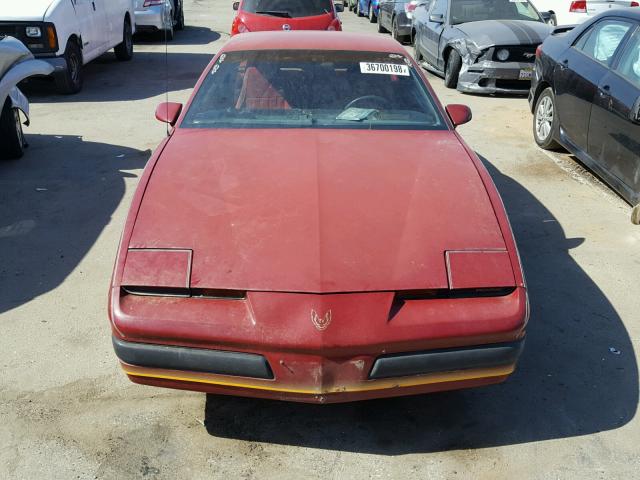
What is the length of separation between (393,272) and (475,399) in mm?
979

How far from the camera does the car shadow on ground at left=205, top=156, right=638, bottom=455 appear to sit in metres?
3.14

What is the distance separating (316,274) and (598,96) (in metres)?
4.29

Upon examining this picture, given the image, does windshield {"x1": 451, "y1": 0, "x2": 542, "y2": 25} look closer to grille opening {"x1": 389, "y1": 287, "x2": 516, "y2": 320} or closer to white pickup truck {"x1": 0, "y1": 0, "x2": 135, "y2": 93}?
white pickup truck {"x1": 0, "y1": 0, "x2": 135, "y2": 93}

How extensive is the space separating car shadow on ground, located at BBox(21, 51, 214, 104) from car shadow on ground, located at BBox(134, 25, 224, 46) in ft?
5.33

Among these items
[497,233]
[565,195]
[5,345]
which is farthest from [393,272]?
[565,195]

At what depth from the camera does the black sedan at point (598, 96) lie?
220 inches

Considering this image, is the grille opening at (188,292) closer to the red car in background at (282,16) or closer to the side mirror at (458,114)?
the side mirror at (458,114)

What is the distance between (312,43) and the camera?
181 inches

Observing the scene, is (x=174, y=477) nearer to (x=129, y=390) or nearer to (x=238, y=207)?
(x=129, y=390)

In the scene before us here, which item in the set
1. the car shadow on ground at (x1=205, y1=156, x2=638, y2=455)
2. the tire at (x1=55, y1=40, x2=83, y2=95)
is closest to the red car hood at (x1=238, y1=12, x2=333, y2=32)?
the tire at (x1=55, y1=40, x2=83, y2=95)

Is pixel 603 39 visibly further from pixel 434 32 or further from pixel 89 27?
pixel 89 27

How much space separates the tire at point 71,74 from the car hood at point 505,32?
5721 millimetres

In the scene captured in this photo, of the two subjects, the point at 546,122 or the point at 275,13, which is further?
the point at 275,13

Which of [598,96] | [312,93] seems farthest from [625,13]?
[312,93]
